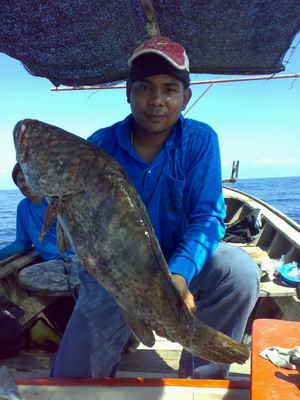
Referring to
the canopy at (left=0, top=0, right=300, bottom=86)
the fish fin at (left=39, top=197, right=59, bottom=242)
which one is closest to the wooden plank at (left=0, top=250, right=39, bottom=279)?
the canopy at (left=0, top=0, right=300, bottom=86)

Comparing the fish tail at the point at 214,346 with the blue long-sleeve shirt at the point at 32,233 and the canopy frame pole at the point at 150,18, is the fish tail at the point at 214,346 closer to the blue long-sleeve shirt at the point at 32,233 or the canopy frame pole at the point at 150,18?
the blue long-sleeve shirt at the point at 32,233

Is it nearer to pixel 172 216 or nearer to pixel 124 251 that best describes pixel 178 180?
pixel 172 216

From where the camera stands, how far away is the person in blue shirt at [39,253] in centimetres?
430

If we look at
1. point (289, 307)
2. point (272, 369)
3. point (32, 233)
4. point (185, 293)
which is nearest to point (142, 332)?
Answer: point (185, 293)

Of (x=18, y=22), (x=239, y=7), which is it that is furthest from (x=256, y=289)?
(x=18, y=22)

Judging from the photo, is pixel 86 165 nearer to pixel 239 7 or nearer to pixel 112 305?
pixel 112 305

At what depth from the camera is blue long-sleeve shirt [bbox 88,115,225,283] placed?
309cm

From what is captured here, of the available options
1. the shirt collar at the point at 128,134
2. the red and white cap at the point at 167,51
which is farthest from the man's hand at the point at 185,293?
the red and white cap at the point at 167,51

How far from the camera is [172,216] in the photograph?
3.16 m

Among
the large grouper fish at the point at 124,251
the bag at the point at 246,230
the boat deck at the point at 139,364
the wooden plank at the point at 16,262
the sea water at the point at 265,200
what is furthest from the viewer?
the sea water at the point at 265,200

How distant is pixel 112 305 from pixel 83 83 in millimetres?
4224

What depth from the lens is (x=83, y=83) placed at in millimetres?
6258

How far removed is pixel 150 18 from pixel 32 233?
297 cm

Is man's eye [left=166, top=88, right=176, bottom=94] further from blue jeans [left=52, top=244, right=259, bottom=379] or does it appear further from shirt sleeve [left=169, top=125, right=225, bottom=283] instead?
blue jeans [left=52, top=244, right=259, bottom=379]
